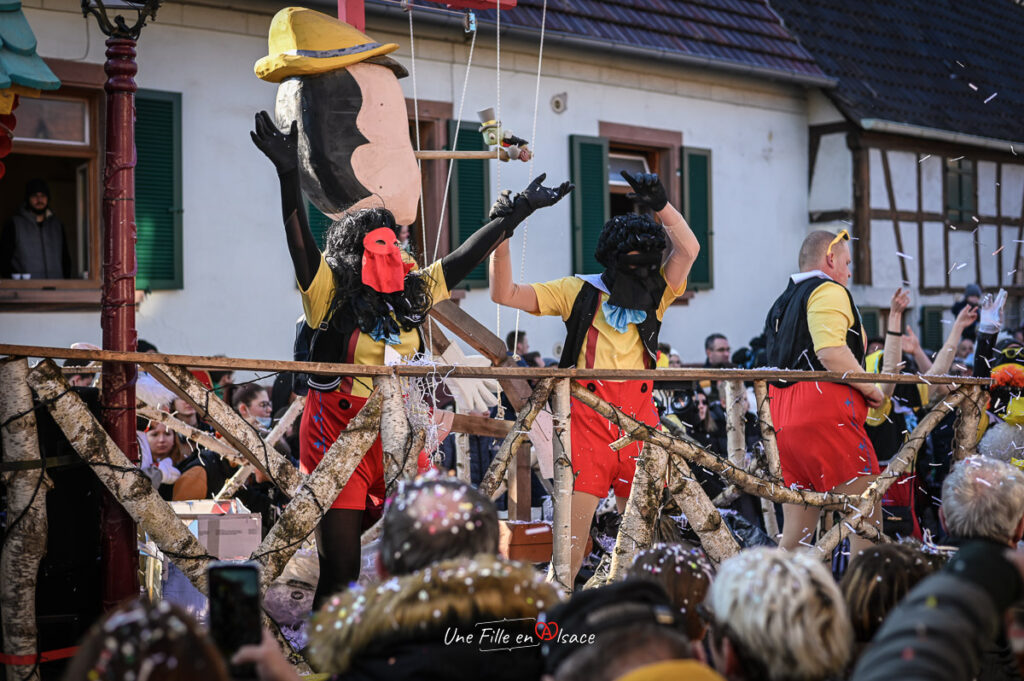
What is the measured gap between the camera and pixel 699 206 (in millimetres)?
12570

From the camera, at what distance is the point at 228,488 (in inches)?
241

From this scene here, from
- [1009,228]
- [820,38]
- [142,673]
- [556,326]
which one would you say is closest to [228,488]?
[142,673]

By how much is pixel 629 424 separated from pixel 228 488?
105 inches

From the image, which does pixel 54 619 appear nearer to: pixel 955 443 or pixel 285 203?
pixel 285 203

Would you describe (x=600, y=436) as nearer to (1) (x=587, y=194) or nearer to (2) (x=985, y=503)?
(2) (x=985, y=503)

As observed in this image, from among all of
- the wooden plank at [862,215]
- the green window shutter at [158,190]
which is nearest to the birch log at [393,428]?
the green window shutter at [158,190]

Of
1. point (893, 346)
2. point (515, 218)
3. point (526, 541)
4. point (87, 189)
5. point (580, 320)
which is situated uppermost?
point (87, 189)

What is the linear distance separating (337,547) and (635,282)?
5.50 ft

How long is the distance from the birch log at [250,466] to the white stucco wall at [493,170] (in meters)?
1.84

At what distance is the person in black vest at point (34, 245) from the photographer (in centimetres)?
840

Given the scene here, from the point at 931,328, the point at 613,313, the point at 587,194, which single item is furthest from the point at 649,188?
the point at 931,328

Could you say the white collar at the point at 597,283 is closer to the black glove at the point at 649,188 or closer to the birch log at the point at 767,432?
the black glove at the point at 649,188

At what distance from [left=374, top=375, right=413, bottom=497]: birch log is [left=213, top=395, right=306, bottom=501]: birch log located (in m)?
2.24

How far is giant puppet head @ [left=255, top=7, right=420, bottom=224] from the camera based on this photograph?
14.6 feet
